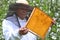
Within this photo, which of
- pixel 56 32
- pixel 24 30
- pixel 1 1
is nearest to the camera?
pixel 24 30

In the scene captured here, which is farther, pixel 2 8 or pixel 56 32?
pixel 2 8

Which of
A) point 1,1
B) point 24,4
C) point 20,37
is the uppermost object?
point 24,4

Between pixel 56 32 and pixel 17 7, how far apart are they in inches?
82.0

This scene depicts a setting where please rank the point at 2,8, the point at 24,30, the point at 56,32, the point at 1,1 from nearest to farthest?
the point at 24,30, the point at 56,32, the point at 2,8, the point at 1,1

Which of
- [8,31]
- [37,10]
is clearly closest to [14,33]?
[8,31]

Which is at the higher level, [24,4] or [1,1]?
[24,4]

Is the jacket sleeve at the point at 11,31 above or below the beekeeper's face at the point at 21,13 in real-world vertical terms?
below

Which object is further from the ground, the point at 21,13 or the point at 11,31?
the point at 21,13

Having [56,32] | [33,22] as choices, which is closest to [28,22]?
[33,22]

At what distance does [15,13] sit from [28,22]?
0.92 ft

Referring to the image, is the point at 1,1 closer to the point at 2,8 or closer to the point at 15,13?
the point at 2,8

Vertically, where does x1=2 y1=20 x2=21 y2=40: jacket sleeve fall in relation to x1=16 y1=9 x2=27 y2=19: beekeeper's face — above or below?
below

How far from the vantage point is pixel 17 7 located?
515cm

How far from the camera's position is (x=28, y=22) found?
16.3ft
